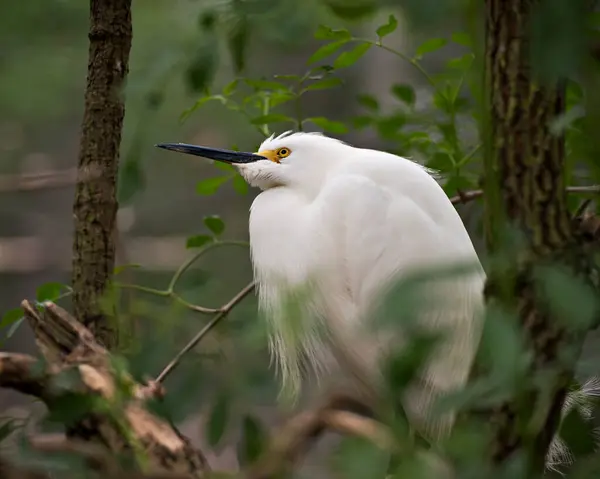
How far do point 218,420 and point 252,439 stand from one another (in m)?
0.02

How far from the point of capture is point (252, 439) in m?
0.52

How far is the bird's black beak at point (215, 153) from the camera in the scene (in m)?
1.47

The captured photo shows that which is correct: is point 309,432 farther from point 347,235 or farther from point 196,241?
point 347,235

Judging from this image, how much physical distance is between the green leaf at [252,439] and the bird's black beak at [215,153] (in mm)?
954

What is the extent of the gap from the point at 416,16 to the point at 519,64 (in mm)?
272

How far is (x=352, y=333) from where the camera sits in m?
1.53

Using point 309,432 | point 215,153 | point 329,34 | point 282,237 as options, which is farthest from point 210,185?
point 309,432

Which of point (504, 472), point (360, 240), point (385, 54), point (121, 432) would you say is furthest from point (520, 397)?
point (385, 54)

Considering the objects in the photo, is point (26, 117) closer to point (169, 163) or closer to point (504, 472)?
point (169, 163)

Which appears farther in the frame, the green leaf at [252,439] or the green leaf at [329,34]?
the green leaf at [329,34]

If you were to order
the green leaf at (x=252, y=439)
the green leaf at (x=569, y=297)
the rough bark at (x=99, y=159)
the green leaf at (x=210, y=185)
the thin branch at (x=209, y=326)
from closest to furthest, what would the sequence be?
the green leaf at (x=569, y=297), the green leaf at (x=252, y=439), the thin branch at (x=209, y=326), the rough bark at (x=99, y=159), the green leaf at (x=210, y=185)

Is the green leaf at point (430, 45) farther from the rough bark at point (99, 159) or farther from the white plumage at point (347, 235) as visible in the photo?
the rough bark at point (99, 159)

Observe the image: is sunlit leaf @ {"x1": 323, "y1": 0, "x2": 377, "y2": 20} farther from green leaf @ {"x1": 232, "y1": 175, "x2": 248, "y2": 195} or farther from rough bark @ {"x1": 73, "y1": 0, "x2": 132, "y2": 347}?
green leaf @ {"x1": 232, "y1": 175, "x2": 248, "y2": 195}

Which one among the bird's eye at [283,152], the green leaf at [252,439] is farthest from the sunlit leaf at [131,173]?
the bird's eye at [283,152]
